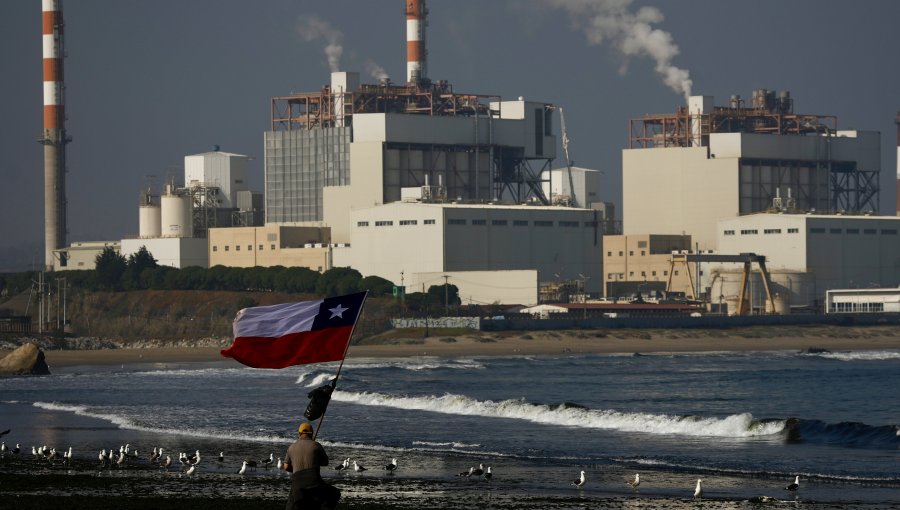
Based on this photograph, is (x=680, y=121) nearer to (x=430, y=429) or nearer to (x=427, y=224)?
(x=427, y=224)

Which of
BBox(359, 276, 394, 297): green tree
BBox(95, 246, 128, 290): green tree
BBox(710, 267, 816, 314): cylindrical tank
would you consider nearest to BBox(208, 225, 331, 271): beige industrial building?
BBox(95, 246, 128, 290): green tree

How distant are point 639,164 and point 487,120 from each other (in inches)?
684

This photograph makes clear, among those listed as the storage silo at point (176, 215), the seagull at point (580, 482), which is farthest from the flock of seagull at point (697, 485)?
the storage silo at point (176, 215)

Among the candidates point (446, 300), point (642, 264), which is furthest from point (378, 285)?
point (642, 264)

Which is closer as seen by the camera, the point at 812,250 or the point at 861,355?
the point at 861,355

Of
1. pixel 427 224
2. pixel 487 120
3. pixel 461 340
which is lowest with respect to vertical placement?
pixel 461 340

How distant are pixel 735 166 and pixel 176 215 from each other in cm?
5233

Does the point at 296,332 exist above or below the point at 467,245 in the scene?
below

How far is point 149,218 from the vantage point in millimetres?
154875

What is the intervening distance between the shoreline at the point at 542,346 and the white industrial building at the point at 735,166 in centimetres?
3108

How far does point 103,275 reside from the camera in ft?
463

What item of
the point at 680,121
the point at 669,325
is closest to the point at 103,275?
the point at 669,325

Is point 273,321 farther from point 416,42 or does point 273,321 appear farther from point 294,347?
point 416,42

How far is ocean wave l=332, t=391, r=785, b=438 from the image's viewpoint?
4509cm
